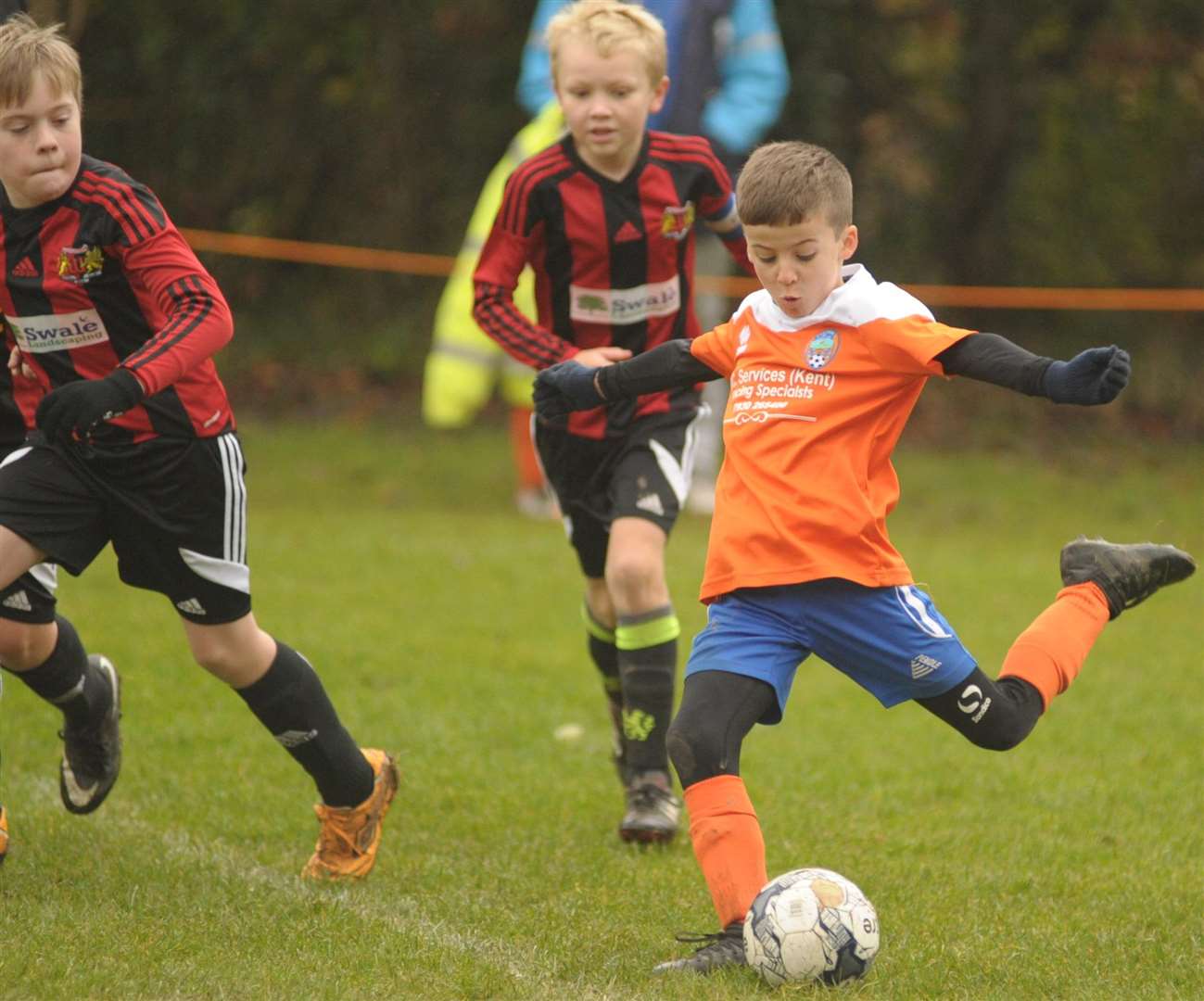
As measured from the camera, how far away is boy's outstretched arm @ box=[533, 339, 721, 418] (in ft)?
14.2

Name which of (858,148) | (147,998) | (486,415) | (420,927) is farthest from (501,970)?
(858,148)

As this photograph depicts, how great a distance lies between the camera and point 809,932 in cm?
369

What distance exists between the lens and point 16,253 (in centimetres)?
430

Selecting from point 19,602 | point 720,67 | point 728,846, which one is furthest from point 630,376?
point 720,67

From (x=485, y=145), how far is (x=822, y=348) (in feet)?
37.1

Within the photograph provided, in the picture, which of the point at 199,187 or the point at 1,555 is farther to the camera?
the point at 199,187

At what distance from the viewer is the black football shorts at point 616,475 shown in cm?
513

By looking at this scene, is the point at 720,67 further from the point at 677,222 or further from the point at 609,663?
the point at 609,663

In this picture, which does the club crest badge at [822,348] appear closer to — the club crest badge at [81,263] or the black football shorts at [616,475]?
the black football shorts at [616,475]

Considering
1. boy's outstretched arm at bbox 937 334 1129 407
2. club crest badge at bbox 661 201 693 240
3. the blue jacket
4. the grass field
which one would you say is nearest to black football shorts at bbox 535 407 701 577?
club crest badge at bbox 661 201 693 240

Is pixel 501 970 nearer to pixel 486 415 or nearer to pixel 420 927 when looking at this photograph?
pixel 420 927

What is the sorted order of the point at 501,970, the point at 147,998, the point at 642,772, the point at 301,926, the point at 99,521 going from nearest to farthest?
the point at 147,998
the point at 501,970
the point at 301,926
the point at 99,521
the point at 642,772

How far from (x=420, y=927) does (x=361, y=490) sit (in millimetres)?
7821

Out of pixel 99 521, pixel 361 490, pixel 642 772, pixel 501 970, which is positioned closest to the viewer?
pixel 501 970
